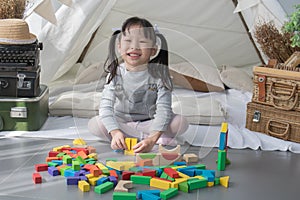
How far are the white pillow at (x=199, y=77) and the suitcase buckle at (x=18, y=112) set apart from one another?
64 cm

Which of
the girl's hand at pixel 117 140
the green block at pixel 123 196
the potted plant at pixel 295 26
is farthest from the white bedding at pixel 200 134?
the green block at pixel 123 196

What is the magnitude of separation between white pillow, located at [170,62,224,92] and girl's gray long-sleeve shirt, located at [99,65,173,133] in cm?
25

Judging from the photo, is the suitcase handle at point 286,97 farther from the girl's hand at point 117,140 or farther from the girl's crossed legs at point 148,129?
the girl's hand at point 117,140

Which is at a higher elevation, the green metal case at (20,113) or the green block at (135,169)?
the green metal case at (20,113)

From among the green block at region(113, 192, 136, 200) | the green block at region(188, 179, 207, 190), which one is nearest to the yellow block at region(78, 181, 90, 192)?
the green block at region(113, 192, 136, 200)

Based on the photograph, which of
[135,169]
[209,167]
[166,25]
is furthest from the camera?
[166,25]

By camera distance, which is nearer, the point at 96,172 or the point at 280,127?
the point at 96,172

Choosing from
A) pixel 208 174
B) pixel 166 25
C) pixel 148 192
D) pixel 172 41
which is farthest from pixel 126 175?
pixel 166 25

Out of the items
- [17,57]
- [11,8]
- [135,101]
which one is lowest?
[135,101]

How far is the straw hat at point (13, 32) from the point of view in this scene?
2145 millimetres

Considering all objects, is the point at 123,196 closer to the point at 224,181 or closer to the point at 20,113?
the point at 224,181

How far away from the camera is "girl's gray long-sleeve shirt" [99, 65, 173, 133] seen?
1.93 m

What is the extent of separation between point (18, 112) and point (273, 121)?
3.47 feet

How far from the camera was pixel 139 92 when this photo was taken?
194 cm
